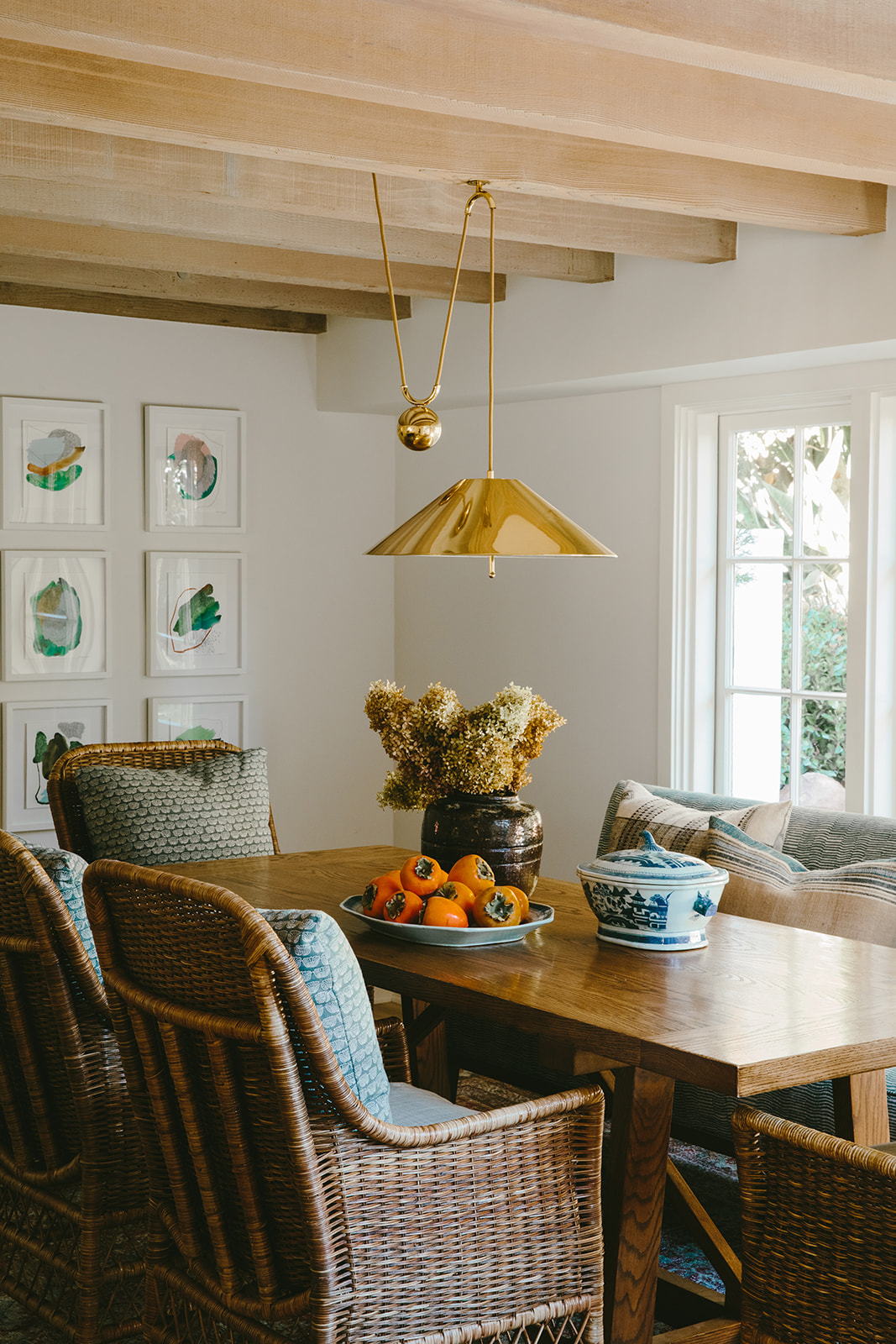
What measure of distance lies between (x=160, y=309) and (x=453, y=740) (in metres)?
3.07

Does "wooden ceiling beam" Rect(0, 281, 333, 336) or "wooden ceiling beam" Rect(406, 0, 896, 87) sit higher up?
"wooden ceiling beam" Rect(0, 281, 333, 336)

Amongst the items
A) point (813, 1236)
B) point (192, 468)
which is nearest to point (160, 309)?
point (192, 468)

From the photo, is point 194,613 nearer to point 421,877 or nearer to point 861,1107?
point 421,877

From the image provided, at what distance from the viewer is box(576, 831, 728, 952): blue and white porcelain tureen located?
255cm

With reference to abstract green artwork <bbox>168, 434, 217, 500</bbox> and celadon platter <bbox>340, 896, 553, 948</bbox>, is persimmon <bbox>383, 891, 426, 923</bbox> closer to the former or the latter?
celadon platter <bbox>340, 896, 553, 948</bbox>

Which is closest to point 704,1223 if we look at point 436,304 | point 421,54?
point 421,54

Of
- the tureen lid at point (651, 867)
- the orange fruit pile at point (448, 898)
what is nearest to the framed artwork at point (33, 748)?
the orange fruit pile at point (448, 898)

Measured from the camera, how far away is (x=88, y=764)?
396 centimetres

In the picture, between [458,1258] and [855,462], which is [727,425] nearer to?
[855,462]

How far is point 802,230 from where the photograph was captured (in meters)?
3.74

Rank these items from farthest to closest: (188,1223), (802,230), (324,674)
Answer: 1. (324,674)
2. (802,230)
3. (188,1223)

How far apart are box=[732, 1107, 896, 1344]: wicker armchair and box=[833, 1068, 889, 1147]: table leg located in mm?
348

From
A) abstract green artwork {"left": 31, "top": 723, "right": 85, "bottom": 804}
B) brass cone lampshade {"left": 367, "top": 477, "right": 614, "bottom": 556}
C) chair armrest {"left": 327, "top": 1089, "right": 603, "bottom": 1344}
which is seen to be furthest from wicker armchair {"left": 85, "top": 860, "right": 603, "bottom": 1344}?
abstract green artwork {"left": 31, "top": 723, "right": 85, "bottom": 804}

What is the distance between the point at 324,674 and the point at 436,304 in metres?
1.59
